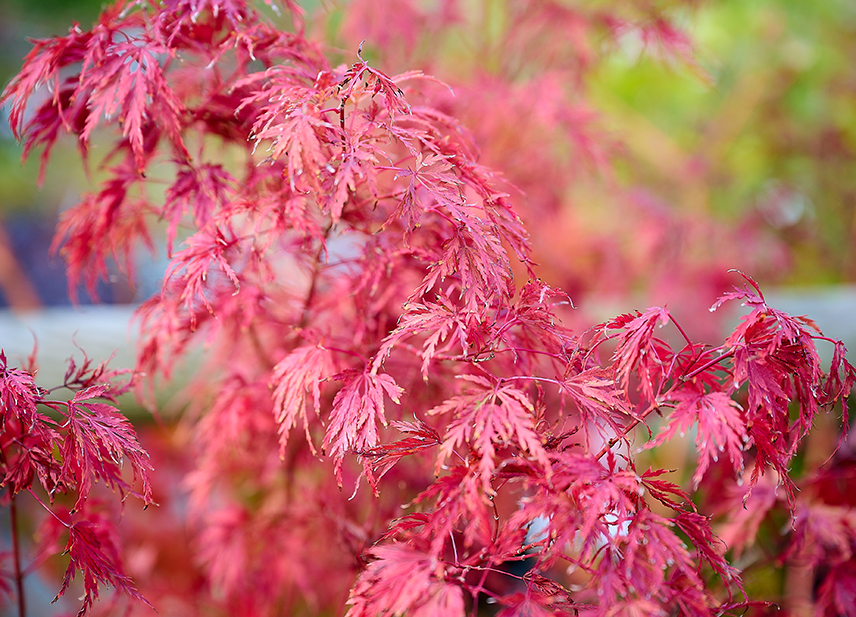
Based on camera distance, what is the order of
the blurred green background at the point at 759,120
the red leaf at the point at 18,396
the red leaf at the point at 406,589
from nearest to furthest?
the red leaf at the point at 406,589 < the red leaf at the point at 18,396 < the blurred green background at the point at 759,120

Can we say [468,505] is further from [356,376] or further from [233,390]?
[233,390]

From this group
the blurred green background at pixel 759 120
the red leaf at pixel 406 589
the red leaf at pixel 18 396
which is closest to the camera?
the red leaf at pixel 406 589

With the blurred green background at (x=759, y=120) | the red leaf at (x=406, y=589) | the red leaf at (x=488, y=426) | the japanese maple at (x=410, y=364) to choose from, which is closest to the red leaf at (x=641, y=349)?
the japanese maple at (x=410, y=364)

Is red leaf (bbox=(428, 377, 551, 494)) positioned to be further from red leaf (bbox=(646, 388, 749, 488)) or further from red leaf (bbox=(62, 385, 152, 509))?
red leaf (bbox=(62, 385, 152, 509))

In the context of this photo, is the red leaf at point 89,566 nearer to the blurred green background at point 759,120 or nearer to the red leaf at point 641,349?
the red leaf at point 641,349

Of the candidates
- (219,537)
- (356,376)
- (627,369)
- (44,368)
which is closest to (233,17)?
(356,376)

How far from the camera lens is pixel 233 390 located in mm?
921

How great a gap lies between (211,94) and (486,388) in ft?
1.76

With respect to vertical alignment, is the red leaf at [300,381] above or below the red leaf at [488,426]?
below

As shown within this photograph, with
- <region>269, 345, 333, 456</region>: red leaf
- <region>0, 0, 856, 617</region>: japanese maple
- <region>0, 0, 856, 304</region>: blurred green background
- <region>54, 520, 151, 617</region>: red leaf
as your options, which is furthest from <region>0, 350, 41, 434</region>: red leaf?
<region>0, 0, 856, 304</region>: blurred green background

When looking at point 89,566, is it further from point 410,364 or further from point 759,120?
point 759,120

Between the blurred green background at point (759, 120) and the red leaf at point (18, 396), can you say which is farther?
the blurred green background at point (759, 120)

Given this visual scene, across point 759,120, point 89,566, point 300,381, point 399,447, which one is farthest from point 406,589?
point 759,120

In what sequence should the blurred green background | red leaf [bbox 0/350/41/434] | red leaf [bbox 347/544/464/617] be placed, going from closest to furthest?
red leaf [bbox 347/544/464/617] → red leaf [bbox 0/350/41/434] → the blurred green background
